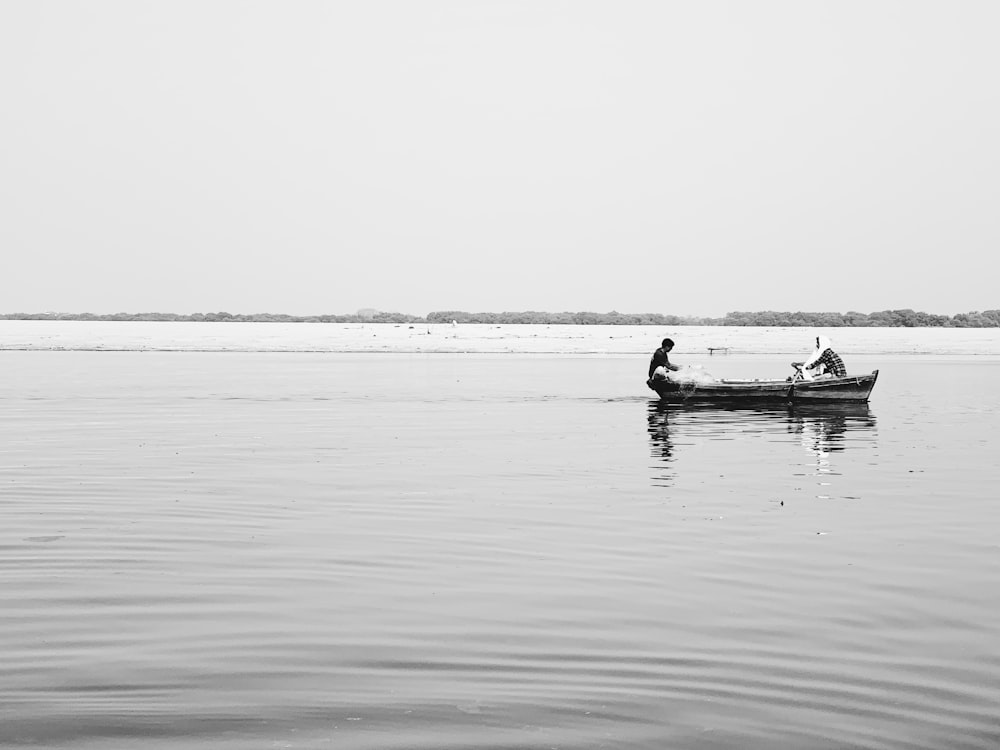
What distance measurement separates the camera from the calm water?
6.98 meters

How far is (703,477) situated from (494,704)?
39.3 ft

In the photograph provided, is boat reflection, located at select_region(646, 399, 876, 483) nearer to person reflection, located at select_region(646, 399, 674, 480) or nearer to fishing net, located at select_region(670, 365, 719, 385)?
person reflection, located at select_region(646, 399, 674, 480)

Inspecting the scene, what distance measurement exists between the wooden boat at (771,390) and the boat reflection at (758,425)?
248 millimetres

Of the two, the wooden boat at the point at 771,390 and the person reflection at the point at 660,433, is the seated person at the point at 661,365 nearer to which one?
the wooden boat at the point at 771,390

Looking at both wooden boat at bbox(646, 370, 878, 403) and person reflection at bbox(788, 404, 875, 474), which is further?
wooden boat at bbox(646, 370, 878, 403)

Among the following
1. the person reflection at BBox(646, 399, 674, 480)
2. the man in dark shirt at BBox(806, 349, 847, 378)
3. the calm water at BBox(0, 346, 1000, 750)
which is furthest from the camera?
the man in dark shirt at BBox(806, 349, 847, 378)

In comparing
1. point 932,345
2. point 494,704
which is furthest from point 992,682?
point 932,345

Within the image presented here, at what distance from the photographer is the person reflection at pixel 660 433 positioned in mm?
21902

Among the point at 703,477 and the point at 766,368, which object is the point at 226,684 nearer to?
the point at 703,477

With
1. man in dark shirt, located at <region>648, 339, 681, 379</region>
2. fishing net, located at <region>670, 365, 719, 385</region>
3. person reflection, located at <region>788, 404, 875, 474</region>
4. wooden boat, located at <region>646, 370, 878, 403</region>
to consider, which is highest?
man in dark shirt, located at <region>648, 339, 681, 379</region>

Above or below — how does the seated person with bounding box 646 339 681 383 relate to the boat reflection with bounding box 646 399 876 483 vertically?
above

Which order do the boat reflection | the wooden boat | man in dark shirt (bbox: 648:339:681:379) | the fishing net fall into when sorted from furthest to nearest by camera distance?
man in dark shirt (bbox: 648:339:681:379) < the fishing net < the wooden boat < the boat reflection

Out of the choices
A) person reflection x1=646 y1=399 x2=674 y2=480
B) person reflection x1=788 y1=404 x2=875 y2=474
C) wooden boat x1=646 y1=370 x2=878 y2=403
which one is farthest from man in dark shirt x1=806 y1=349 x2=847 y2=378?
person reflection x1=646 y1=399 x2=674 y2=480

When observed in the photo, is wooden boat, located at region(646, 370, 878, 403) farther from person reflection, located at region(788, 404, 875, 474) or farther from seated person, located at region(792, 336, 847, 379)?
seated person, located at region(792, 336, 847, 379)
